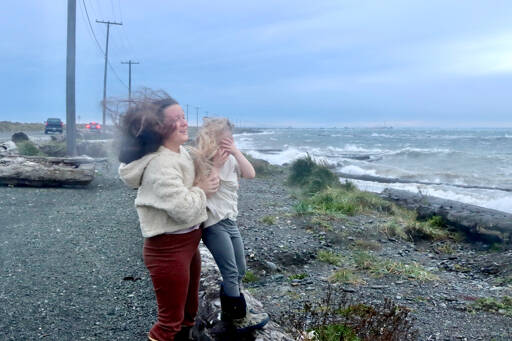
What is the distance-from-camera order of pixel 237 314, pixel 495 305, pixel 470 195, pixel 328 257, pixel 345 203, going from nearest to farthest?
1. pixel 237 314
2. pixel 495 305
3. pixel 328 257
4. pixel 345 203
5. pixel 470 195

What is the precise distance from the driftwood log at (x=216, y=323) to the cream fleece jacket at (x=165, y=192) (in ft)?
2.69

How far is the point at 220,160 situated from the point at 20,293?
2658 mm

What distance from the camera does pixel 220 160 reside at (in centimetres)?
293

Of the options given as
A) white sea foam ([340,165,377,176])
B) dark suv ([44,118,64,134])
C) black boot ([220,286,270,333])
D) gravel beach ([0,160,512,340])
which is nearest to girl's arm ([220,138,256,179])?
black boot ([220,286,270,333])

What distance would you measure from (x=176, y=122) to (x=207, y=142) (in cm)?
23

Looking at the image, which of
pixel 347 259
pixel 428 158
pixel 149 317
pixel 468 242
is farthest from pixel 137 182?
pixel 428 158

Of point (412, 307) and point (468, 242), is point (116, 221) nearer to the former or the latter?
point (412, 307)

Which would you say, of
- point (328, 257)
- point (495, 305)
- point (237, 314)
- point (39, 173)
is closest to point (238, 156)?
point (237, 314)

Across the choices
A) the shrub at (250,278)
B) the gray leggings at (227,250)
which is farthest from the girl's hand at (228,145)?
the shrub at (250,278)

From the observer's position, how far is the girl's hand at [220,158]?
292 centimetres

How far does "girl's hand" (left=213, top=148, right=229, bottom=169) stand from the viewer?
292 cm

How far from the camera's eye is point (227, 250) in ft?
9.83

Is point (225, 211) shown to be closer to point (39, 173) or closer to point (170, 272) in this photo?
point (170, 272)

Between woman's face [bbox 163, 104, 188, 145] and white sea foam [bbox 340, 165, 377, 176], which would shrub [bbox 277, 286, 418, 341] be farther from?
white sea foam [bbox 340, 165, 377, 176]
